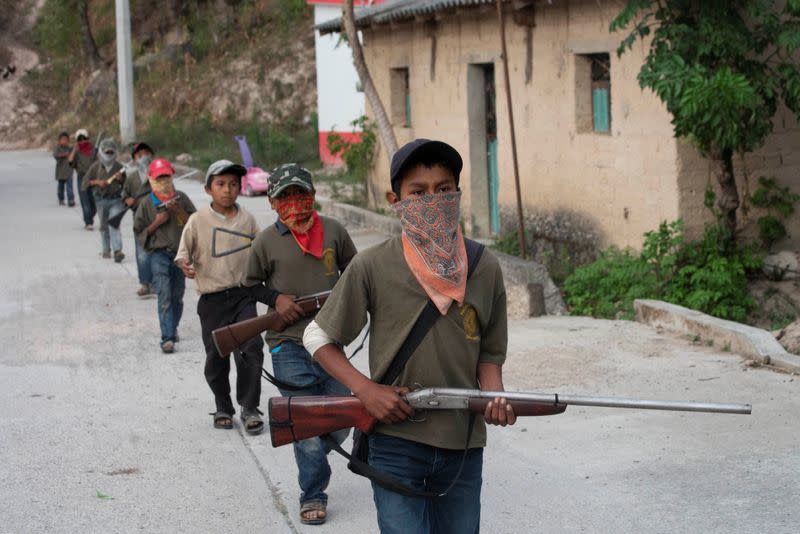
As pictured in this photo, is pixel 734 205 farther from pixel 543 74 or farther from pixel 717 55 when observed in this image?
pixel 543 74

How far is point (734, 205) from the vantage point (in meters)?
10.9

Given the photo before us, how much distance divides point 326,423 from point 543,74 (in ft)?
31.6

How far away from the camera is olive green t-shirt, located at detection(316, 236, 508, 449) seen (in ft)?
12.1

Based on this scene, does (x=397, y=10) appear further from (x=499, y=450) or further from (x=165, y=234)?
(x=499, y=450)

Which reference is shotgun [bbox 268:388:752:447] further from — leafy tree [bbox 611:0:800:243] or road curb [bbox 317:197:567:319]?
road curb [bbox 317:197:567:319]

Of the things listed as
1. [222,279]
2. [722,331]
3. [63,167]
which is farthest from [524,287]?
[63,167]

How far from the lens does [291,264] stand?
5836 millimetres

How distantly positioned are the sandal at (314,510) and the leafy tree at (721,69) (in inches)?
216

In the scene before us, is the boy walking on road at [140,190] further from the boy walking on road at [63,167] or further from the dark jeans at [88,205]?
the boy walking on road at [63,167]

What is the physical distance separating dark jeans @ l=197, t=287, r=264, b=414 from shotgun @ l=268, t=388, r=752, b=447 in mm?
3168

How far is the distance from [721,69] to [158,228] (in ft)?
16.5

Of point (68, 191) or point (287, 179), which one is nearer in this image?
point (287, 179)

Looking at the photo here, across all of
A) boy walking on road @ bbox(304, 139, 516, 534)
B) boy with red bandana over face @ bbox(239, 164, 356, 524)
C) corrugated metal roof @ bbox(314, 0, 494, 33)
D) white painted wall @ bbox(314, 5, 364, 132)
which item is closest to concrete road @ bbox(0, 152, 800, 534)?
boy with red bandana over face @ bbox(239, 164, 356, 524)

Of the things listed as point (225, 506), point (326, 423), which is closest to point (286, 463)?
point (225, 506)
